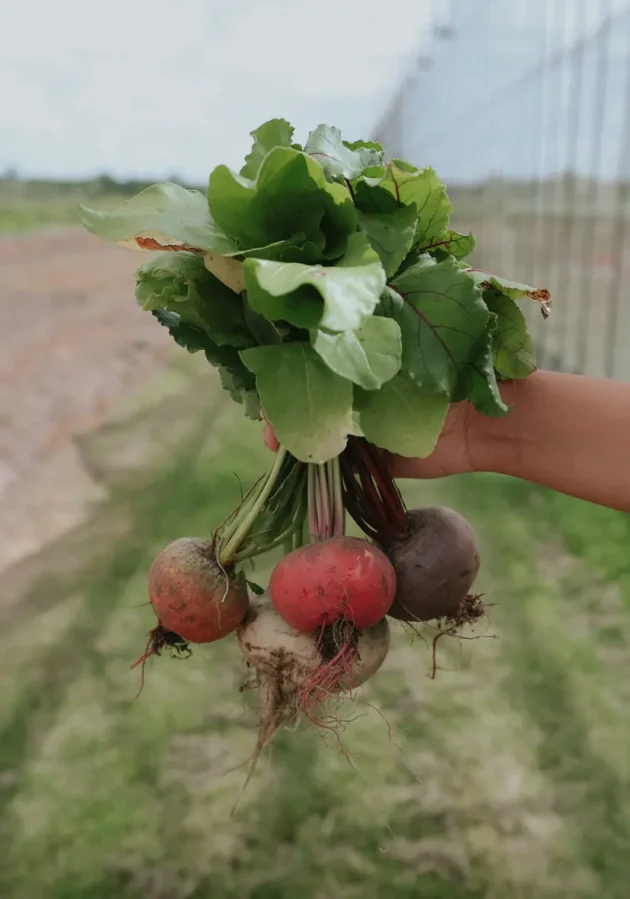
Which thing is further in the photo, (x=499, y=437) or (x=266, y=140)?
(x=499, y=437)

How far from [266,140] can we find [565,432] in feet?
1.77

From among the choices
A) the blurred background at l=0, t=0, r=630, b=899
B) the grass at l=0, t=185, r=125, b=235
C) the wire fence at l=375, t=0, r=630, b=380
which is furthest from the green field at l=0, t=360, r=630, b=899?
the grass at l=0, t=185, r=125, b=235

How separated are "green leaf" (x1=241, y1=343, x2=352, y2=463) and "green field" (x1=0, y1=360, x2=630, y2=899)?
0.43 metres

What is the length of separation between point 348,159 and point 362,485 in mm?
423

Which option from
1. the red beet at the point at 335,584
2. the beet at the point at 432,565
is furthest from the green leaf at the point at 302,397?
the beet at the point at 432,565

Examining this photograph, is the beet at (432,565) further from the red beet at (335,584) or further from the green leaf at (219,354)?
the green leaf at (219,354)

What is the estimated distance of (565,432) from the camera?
39.9 inches

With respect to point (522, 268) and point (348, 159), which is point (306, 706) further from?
point (522, 268)

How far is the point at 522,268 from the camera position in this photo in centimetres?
425

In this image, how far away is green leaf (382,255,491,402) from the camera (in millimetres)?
788

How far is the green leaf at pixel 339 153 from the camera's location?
2.80 ft

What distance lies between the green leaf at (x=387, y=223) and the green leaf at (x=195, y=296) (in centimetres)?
18

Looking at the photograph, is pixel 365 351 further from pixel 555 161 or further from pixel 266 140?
pixel 555 161

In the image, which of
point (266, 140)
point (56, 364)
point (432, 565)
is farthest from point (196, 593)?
point (56, 364)
